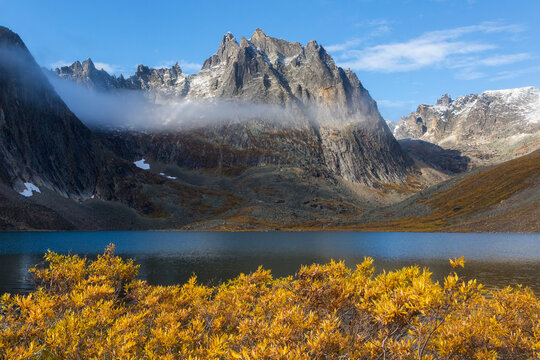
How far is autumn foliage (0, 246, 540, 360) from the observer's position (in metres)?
8.68

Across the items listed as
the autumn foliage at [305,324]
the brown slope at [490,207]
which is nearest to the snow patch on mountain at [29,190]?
the brown slope at [490,207]

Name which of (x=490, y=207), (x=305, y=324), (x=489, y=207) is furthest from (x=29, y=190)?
(x=490, y=207)

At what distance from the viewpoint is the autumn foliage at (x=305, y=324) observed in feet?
28.5

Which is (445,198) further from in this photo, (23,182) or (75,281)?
(23,182)

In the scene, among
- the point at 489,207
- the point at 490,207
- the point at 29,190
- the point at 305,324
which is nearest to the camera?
the point at 305,324

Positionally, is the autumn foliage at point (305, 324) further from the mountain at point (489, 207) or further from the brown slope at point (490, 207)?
the brown slope at point (490, 207)

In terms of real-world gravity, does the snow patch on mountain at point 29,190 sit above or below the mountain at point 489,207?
above

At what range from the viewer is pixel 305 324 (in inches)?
381

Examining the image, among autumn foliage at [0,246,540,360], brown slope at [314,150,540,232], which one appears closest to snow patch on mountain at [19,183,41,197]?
brown slope at [314,150,540,232]

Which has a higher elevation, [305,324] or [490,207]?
[305,324]

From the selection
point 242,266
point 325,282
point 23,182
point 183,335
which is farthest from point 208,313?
point 23,182

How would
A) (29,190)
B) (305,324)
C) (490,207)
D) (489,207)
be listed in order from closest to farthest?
(305,324) → (490,207) → (489,207) → (29,190)

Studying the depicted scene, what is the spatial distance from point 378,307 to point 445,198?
697ft

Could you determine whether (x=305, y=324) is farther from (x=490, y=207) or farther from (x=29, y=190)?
(x=29, y=190)
